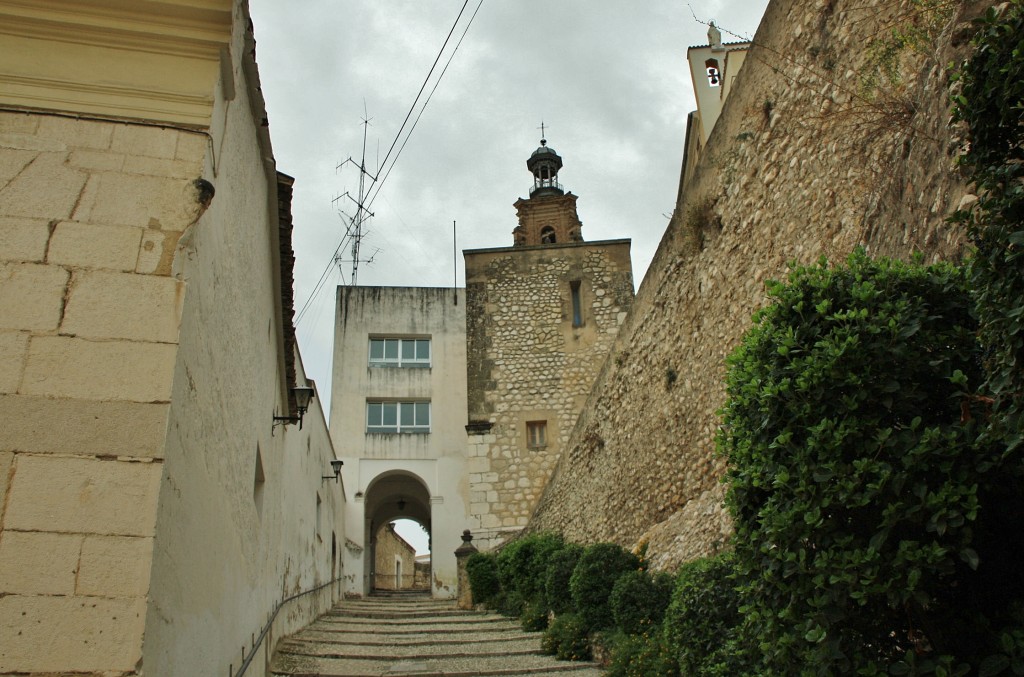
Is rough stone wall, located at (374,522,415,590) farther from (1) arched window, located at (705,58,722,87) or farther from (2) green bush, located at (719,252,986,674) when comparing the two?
(2) green bush, located at (719,252,986,674)

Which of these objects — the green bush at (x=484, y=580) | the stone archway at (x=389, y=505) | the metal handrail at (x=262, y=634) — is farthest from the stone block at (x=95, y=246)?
the stone archway at (x=389, y=505)

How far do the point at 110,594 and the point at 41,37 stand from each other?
262 cm

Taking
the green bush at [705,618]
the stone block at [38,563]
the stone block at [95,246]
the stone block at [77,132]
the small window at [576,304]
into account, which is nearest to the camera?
A: the stone block at [38,563]

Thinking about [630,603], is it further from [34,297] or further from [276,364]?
[34,297]

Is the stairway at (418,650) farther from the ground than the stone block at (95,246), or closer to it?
closer to it

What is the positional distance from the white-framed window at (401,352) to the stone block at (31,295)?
1865 cm

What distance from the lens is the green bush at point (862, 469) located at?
267cm

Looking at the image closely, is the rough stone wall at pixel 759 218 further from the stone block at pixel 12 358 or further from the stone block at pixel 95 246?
the stone block at pixel 12 358

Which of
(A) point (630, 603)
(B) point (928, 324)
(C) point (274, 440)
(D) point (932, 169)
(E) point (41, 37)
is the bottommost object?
(A) point (630, 603)

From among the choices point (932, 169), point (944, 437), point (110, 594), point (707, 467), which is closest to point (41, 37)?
point (110, 594)

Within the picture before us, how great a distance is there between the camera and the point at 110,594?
2.85 m

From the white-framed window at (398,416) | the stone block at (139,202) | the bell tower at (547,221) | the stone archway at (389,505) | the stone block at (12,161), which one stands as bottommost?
the stone block at (139,202)

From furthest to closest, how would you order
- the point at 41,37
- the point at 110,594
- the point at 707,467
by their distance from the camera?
the point at 707,467, the point at 41,37, the point at 110,594

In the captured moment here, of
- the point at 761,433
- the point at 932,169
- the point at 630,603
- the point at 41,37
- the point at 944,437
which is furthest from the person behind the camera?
the point at 630,603
